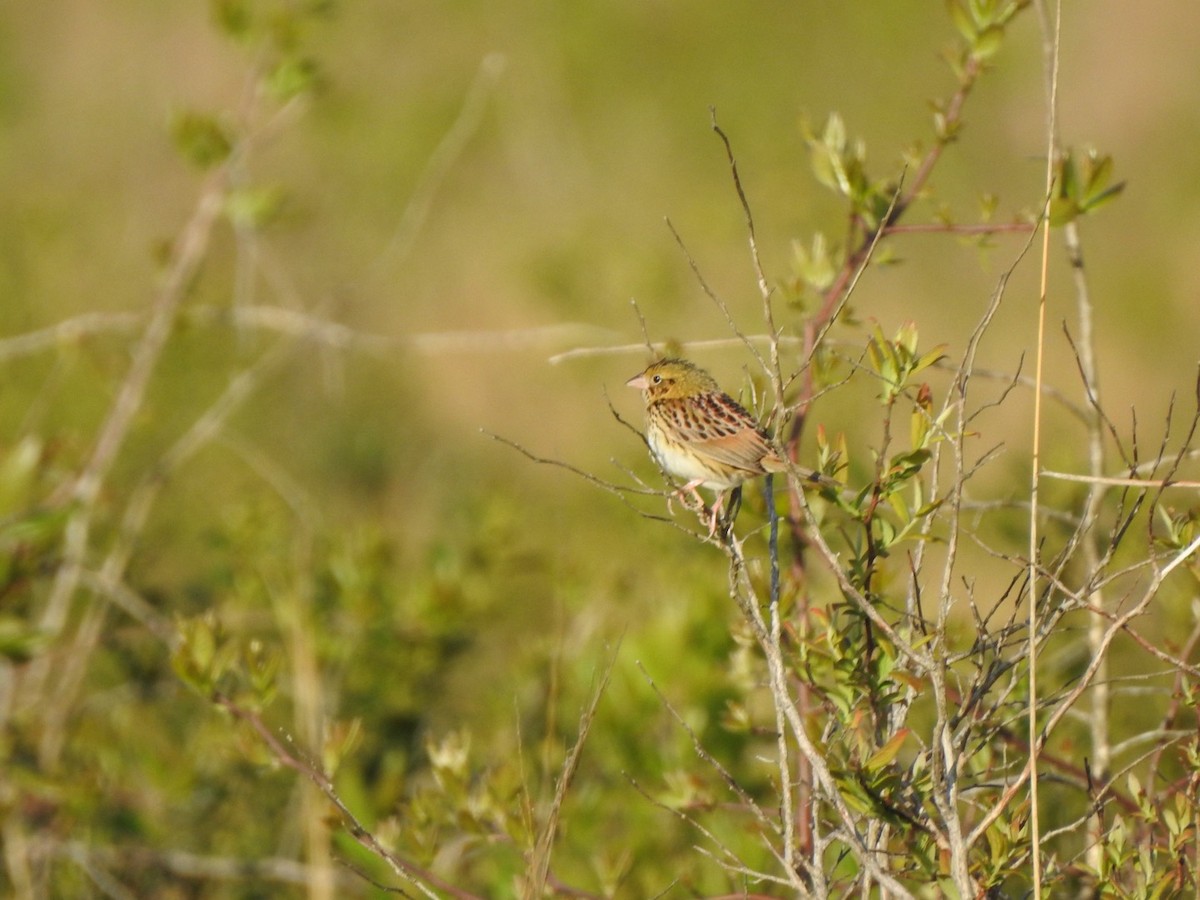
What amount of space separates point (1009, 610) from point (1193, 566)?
3597 mm

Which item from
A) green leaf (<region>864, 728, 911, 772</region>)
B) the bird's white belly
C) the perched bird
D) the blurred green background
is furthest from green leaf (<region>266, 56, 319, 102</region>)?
green leaf (<region>864, 728, 911, 772</region>)

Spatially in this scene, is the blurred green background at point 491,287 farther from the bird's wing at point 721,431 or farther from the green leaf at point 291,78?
the bird's wing at point 721,431

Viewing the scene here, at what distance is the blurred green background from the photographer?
4.45 metres

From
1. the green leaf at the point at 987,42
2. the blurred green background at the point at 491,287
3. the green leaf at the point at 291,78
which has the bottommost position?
the blurred green background at the point at 491,287

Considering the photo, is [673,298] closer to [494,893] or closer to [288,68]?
[288,68]

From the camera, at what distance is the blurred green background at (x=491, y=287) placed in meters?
4.45

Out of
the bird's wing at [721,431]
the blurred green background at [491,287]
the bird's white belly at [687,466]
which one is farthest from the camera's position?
the blurred green background at [491,287]

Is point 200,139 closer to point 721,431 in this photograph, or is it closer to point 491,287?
point 721,431

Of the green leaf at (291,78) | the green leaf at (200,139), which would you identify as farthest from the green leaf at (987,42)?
the green leaf at (200,139)

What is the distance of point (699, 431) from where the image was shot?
11.2ft

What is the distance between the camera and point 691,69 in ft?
40.4

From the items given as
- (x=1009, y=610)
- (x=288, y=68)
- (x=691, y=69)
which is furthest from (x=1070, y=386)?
(x=288, y=68)

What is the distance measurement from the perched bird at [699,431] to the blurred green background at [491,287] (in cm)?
35

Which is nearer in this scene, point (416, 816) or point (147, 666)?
point (416, 816)
